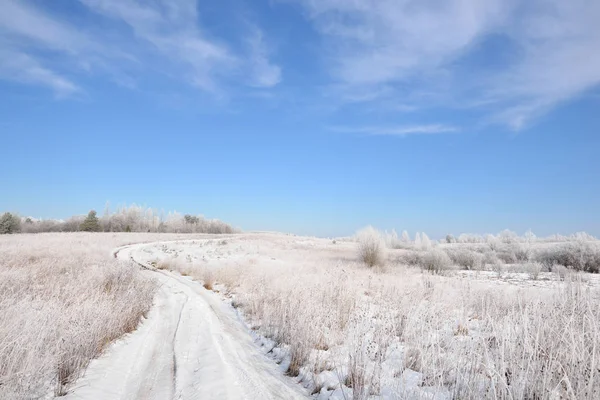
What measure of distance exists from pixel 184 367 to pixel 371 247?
21.0m

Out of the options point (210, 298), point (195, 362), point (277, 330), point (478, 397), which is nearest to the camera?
point (478, 397)

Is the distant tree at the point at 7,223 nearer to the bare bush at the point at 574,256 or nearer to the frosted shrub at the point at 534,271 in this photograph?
the frosted shrub at the point at 534,271

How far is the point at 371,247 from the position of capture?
25000mm

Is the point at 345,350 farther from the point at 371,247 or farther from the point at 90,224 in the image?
the point at 90,224

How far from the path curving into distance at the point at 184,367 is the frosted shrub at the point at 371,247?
58.4 ft

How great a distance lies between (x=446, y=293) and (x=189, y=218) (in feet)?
389

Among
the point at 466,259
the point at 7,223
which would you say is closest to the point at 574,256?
the point at 466,259

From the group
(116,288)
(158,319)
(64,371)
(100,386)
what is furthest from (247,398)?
(116,288)

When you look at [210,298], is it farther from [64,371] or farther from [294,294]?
[64,371]

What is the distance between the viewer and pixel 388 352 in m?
6.00

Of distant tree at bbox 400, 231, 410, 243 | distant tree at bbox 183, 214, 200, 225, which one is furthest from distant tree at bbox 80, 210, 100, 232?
distant tree at bbox 400, 231, 410, 243

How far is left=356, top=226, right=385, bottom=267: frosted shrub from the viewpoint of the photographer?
24.8m

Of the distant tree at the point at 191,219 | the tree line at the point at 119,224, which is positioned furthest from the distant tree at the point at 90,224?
the distant tree at the point at 191,219

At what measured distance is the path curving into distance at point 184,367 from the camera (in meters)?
4.59
